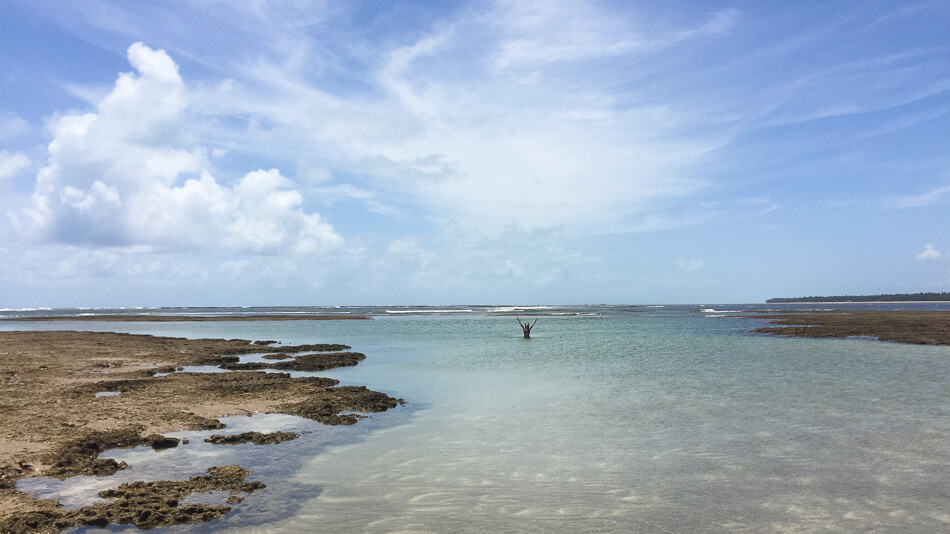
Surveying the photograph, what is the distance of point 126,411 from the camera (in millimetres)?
16875

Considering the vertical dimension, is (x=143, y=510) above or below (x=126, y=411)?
below

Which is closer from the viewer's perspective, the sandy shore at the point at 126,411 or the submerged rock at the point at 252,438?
the sandy shore at the point at 126,411

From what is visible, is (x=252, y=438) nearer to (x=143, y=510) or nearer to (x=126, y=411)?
(x=143, y=510)

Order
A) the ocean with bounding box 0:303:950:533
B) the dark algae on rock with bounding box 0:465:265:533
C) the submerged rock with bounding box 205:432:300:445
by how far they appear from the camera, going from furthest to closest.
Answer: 1. the submerged rock with bounding box 205:432:300:445
2. the ocean with bounding box 0:303:950:533
3. the dark algae on rock with bounding box 0:465:265:533

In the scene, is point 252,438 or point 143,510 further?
point 252,438

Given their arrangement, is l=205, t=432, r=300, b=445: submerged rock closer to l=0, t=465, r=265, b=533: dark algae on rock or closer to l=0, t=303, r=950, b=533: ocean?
l=0, t=303, r=950, b=533: ocean

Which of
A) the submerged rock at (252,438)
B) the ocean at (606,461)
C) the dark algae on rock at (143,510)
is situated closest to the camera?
the dark algae on rock at (143,510)

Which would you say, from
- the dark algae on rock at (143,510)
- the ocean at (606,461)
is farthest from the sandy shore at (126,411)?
the ocean at (606,461)

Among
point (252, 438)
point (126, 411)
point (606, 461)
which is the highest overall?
point (126, 411)

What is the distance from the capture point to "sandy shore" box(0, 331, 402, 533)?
363 inches

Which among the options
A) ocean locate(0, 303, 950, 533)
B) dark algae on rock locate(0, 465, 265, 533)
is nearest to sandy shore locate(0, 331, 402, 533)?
dark algae on rock locate(0, 465, 265, 533)

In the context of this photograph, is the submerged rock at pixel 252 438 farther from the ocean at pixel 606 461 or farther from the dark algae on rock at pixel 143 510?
the dark algae on rock at pixel 143 510

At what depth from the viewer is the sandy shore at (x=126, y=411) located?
9.22m

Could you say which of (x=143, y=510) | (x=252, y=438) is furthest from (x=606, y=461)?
(x=143, y=510)
